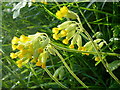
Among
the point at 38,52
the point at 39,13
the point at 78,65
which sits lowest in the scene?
the point at 78,65

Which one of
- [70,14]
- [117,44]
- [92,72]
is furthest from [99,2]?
[70,14]

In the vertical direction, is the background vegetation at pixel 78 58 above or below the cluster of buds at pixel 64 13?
below

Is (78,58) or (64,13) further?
(78,58)

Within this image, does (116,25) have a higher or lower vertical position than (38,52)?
lower

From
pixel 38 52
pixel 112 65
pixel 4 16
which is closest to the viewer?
pixel 38 52

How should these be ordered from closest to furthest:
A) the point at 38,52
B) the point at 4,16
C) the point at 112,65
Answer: the point at 38,52
the point at 112,65
the point at 4,16

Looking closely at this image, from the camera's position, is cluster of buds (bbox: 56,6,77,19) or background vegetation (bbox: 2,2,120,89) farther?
background vegetation (bbox: 2,2,120,89)

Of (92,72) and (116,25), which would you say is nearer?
(116,25)

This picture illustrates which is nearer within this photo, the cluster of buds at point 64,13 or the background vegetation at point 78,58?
the cluster of buds at point 64,13

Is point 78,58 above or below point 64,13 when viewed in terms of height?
below

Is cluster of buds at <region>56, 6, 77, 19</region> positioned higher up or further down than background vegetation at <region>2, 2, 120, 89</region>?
higher up

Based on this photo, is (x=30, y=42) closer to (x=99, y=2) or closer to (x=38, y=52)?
(x=38, y=52)
